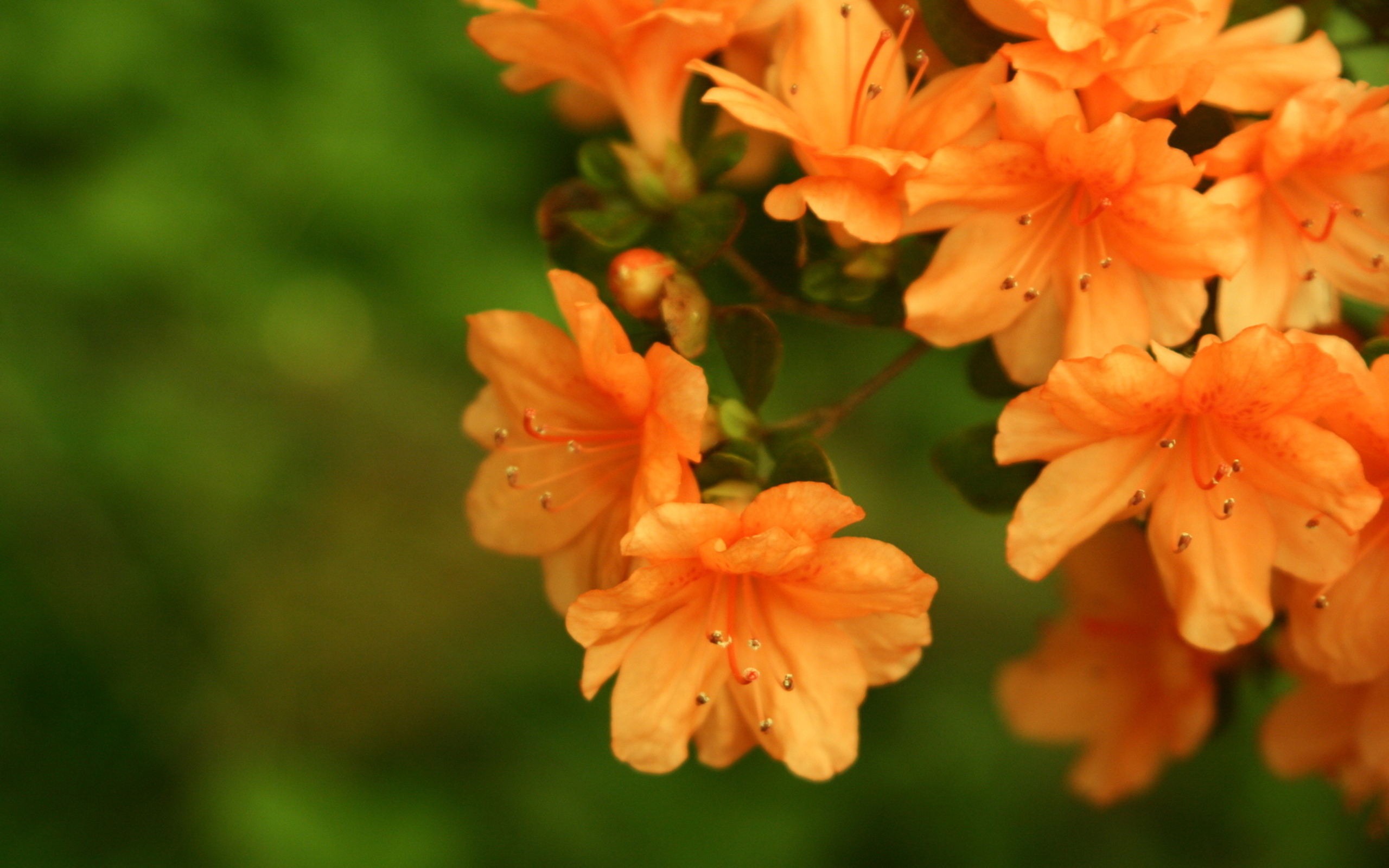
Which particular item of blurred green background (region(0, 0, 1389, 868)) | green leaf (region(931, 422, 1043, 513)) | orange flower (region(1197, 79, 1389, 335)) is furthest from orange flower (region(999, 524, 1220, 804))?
blurred green background (region(0, 0, 1389, 868))

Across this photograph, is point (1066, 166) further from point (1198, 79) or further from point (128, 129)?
point (128, 129)

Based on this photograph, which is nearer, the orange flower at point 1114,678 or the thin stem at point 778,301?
the thin stem at point 778,301

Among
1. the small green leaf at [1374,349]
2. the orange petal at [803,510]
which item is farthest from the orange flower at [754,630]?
the small green leaf at [1374,349]

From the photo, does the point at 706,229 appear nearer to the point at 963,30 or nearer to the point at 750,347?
the point at 750,347

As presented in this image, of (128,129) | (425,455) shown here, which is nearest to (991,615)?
(425,455)

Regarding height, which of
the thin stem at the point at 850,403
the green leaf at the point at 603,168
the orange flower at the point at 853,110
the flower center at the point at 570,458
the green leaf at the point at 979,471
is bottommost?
the green leaf at the point at 979,471

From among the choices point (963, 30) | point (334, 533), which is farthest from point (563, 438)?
point (334, 533)

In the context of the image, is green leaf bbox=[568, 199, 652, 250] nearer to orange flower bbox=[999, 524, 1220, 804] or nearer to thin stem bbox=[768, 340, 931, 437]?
thin stem bbox=[768, 340, 931, 437]

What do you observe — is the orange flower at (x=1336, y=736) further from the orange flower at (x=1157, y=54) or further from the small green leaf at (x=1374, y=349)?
the orange flower at (x=1157, y=54)
